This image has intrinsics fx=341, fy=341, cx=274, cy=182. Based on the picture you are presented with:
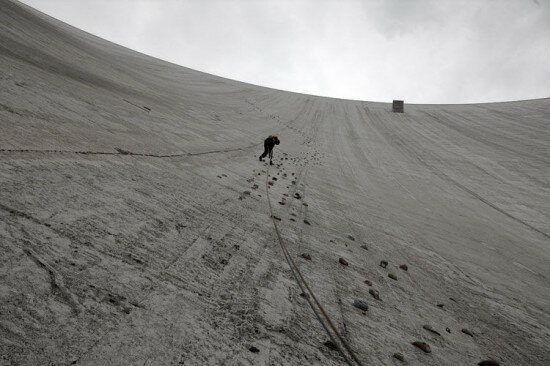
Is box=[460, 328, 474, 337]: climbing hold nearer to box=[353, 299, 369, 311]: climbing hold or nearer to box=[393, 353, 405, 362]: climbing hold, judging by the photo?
box=[353, 299, 369, 311]: climbing hold

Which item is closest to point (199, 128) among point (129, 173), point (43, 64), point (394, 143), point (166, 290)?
point (43, 64)

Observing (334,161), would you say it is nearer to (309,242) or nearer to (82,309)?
(309,242)

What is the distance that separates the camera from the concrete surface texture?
6.27 ft

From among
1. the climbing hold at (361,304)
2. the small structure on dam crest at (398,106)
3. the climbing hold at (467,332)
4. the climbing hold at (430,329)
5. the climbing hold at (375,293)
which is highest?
the small structure on dam crest at (398,106)

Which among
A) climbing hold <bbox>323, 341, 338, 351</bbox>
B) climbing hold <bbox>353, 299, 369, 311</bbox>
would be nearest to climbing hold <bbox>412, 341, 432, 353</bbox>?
climbing hold <bbox>353, 299, 369, 311</bbox>

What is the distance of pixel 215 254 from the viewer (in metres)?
3.05

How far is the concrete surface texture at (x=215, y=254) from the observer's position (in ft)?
6.27

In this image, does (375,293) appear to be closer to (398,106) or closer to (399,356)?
(399,356)

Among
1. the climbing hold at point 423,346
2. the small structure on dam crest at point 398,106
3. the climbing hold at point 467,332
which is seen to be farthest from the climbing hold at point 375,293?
the small structure on dam crest at point 398,106

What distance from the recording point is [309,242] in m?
4.24

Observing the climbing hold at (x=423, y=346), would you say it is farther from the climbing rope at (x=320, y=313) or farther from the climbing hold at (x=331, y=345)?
the climbing hold at (x=331, y=345)

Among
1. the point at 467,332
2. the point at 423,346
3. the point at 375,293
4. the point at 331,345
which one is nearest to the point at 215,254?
the point at 331,345

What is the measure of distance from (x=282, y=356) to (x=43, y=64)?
878 cm

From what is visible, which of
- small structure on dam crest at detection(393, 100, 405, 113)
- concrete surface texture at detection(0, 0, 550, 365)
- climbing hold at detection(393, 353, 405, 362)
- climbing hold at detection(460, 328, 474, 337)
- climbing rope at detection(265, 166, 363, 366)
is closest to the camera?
concrete surface texture at detection(0, 0, 550, 365)
